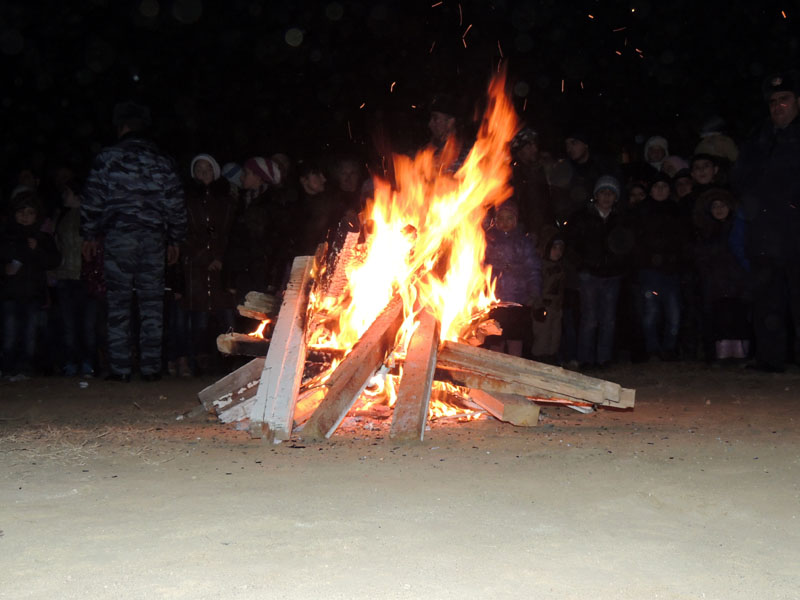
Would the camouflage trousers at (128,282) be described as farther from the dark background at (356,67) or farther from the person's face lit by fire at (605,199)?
the person's face lit by fire at (605,199)

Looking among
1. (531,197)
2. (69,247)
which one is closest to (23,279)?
(69,247)

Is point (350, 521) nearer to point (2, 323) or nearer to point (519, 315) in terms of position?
point (519, 315)

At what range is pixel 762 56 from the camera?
1160 cm

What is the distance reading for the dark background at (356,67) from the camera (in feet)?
36.8

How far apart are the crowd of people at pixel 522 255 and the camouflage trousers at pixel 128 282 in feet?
0.07

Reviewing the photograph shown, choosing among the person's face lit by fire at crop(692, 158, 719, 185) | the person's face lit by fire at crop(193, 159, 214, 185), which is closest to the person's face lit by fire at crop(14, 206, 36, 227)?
the person's face lit by fire at crop(193, 159, 214, 185)

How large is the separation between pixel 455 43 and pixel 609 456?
9642 millimetres

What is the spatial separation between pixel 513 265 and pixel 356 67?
221 inches

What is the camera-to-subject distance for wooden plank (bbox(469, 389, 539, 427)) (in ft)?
16.5

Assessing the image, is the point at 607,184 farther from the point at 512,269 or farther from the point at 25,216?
the point at 25,216

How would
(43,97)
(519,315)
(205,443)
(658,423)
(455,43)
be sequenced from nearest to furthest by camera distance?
(205,443)
(658,423)
(519,315)
(43,97)
(455,43)

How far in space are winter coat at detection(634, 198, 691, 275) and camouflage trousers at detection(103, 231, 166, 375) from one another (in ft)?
15.5

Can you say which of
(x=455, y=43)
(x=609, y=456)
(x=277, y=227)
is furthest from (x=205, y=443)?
(x=455, y=43)

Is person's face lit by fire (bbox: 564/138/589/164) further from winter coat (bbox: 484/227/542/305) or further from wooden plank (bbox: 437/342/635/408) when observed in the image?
wooden plank (bbox: 437/342/635/408)
